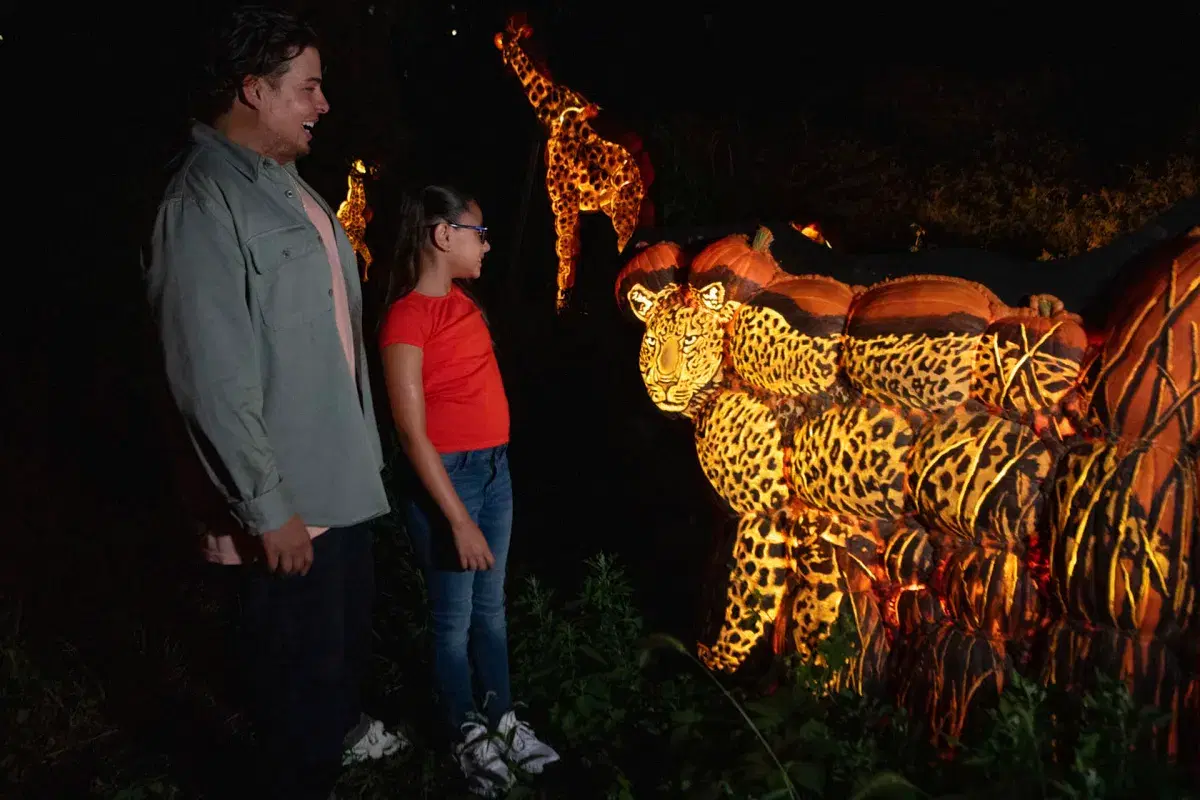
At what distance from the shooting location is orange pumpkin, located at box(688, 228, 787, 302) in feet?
9.23

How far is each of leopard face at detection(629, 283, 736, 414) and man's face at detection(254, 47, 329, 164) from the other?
1246 millimetres

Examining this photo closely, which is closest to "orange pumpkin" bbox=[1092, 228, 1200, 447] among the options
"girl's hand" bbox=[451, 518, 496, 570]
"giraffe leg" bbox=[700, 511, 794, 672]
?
"giraffe leg" bbox=[700, 511, 794, 672]

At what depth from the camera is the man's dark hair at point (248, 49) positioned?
1979 mm

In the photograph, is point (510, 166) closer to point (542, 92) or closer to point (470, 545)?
point (542, 92)

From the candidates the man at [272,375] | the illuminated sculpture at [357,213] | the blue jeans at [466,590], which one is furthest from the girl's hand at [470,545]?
the illuminated sculpture at [357,213]

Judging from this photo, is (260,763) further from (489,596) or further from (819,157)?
(819,157)

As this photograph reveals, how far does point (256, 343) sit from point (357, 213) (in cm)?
443

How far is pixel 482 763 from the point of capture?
2.76 m

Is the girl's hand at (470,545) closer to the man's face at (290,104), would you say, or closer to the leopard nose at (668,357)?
the leopard nose at (668,357)

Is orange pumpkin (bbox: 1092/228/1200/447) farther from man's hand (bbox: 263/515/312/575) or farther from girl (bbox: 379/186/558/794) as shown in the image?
man's hand (bbox: 263/515/312/575)

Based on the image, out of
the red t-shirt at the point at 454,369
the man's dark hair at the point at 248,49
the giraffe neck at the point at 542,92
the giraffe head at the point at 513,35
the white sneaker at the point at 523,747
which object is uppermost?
the giraffe head at the point at 513,35

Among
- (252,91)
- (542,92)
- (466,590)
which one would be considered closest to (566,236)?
(542,92)

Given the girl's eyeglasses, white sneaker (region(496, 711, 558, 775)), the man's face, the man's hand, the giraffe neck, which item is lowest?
white sneaker (region(496, 711, 558, 775))

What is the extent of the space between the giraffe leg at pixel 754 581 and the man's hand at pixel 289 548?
4.17 feet
